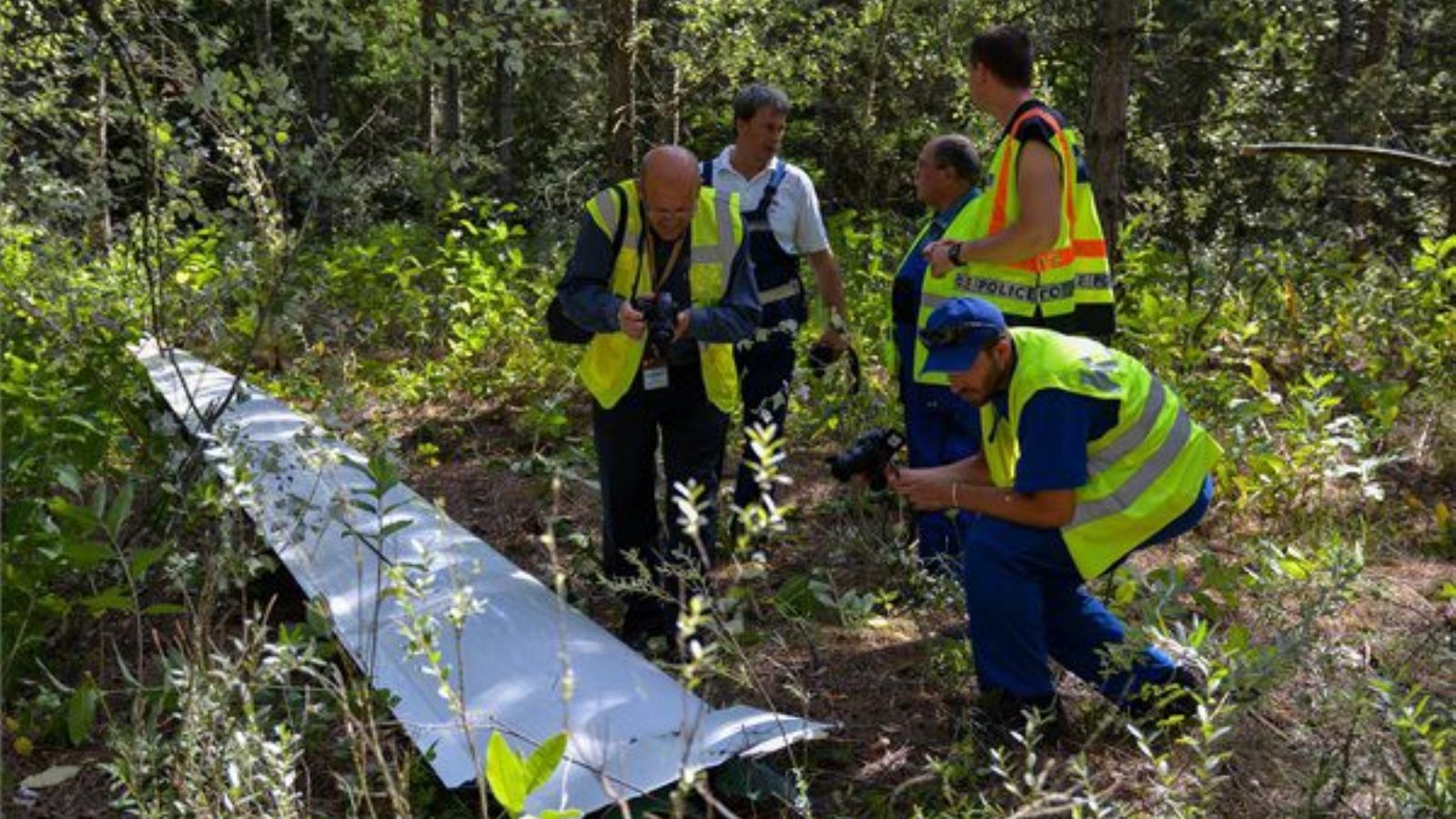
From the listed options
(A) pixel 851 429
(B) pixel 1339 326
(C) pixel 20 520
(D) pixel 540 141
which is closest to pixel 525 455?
(A) pixel 851 429

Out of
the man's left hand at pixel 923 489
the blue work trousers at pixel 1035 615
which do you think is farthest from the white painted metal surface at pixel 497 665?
the man's left hand at pixel 923 489

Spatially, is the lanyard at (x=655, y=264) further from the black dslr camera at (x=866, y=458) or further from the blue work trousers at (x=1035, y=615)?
the blue work trousers at (x=1035, y=615)

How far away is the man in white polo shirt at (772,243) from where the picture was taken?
17.5 feet

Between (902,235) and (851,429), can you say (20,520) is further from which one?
(902,235)

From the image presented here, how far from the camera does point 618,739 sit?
140 inches

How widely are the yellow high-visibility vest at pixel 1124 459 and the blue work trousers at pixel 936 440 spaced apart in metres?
1.00

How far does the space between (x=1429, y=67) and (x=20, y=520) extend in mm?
13284

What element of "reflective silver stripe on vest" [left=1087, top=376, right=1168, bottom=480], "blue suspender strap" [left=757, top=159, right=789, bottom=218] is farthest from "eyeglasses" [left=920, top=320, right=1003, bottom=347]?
"blue suspender strap" [left=757, top=159, right=789, bottom=218]

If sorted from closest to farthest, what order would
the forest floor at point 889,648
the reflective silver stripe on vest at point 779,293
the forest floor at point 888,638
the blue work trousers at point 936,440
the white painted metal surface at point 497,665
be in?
the white painted metal surface at point 497,665
the forest floor at point 889,648
the forest floor at point 888,638
the blue work trousers at point 936,440
the reflective silver stripe on vest at point 779,293

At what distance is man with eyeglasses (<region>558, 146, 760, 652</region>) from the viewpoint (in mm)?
4453

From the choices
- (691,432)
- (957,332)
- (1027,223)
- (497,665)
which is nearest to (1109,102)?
(1027,223)

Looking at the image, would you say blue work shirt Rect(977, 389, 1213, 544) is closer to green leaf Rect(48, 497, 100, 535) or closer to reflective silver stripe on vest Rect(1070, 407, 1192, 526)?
reflective silver stripe on vest Rect(1070, 407, 1192, 526)

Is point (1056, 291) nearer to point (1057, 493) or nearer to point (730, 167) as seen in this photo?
point (1057, 493)

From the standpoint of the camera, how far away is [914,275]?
5.07 metres
